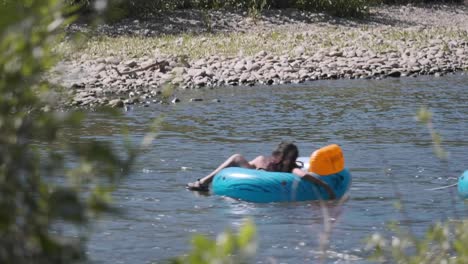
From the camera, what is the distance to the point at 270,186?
9891mm

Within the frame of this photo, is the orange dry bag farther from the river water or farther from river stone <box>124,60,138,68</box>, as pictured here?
river stone <box>124,60,138,68</box>

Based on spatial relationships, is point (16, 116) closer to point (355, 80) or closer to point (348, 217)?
point (348, 217)

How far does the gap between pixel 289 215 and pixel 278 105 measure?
7.82 metres

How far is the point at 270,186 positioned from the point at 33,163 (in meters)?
7.74

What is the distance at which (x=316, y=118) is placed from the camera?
15609 mm

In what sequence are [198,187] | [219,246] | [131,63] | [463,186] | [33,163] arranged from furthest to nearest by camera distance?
[131,63] < [198,187] < [463,186] < [33,163] < [219,246]

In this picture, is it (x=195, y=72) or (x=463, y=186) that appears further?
(x=195, y=72)

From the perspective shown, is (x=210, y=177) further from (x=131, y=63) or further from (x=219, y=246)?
(x=131, y=63)

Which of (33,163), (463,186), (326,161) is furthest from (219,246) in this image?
(463,186)

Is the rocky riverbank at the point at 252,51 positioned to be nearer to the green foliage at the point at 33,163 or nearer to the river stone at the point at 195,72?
the river stone at the point at 195,72

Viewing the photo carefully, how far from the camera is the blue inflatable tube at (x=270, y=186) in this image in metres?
9.88

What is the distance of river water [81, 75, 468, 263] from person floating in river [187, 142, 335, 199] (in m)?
0.19

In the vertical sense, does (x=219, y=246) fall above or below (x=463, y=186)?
above

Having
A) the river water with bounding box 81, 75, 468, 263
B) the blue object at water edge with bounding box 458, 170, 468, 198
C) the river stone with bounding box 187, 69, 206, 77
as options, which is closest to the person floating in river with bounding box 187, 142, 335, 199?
the river water with bounding box 81, 75, 468, 263
